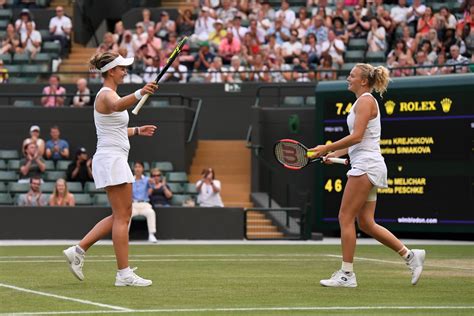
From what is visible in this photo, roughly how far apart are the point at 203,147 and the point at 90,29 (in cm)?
706

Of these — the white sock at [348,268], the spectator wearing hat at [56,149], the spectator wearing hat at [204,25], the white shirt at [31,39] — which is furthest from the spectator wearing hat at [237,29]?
the white sock at [348,268]

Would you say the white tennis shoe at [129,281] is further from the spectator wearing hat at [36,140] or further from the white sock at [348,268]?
the spectator wearing hat at [36,140]

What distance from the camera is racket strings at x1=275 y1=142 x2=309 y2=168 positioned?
1194 centimetres

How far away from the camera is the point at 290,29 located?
92.4 ft

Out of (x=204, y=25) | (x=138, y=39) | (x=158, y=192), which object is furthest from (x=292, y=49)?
(x=158, y=192)

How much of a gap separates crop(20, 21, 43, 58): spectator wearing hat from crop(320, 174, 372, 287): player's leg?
1857 centimetres

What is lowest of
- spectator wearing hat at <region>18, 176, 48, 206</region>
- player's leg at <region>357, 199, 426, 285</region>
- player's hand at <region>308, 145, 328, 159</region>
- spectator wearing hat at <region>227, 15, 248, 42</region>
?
spectator wearing hat at <region>18, 176, 48, 206</region>

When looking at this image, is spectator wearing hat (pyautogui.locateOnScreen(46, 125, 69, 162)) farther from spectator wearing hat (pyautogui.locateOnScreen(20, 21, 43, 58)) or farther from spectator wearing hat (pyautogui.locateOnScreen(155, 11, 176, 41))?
spectator wearing hat (pyautogui.locateOnScreen(155, 11, 176, 41))

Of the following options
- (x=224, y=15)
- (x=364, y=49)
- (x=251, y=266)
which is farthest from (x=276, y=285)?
(x=224, y=15)

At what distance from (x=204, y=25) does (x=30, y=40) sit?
4.12 m

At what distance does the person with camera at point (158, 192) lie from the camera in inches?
929

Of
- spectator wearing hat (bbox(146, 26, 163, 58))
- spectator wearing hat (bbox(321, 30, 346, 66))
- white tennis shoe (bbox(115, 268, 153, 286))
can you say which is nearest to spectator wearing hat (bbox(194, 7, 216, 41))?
spectator wearing hat (bbox(146, 26, 163, 58))

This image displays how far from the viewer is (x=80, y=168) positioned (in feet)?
80.7

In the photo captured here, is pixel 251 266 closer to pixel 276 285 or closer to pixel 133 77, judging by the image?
pixel 276 285
